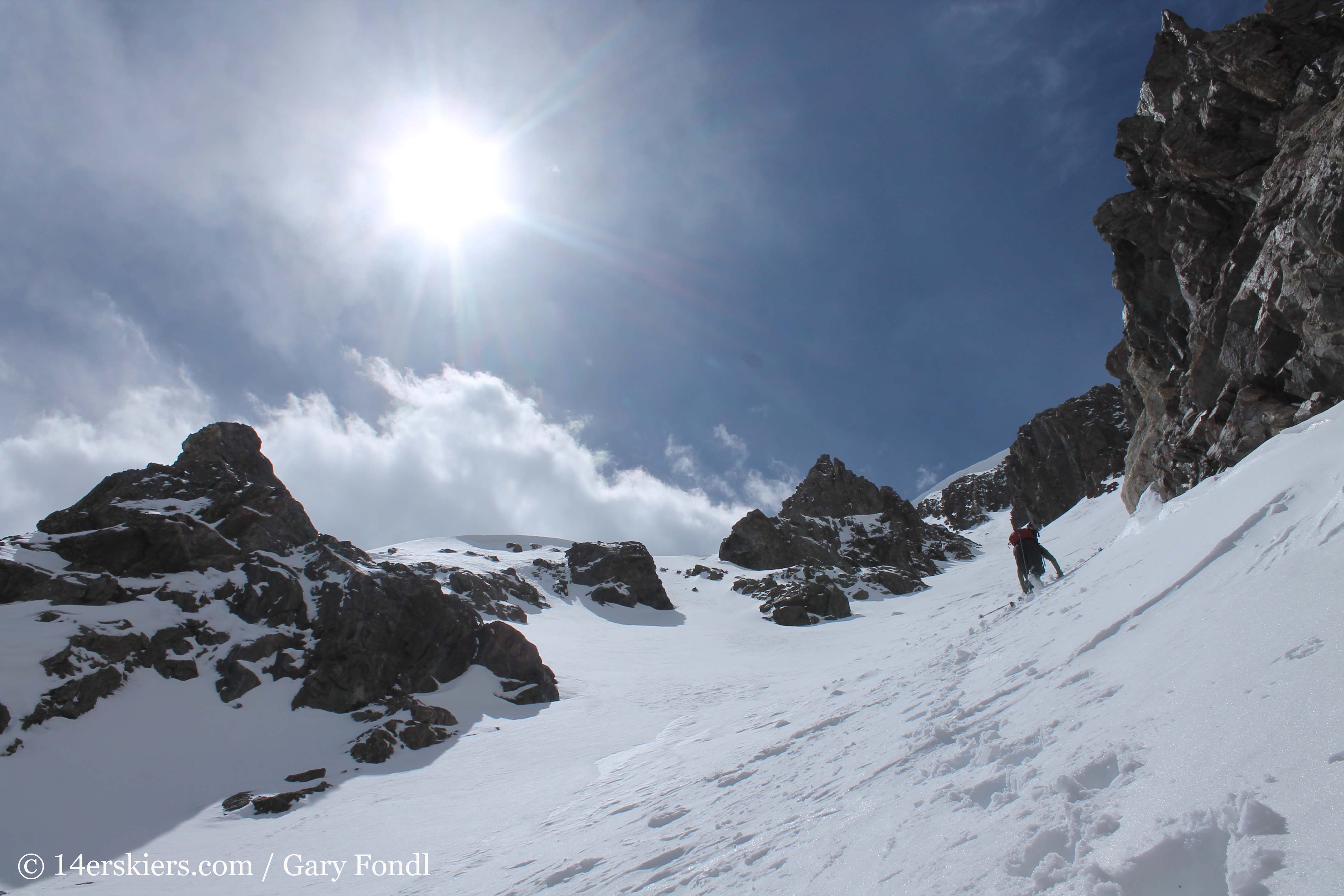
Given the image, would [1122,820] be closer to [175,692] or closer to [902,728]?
[902,728]

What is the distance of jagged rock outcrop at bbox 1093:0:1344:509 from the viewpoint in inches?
509

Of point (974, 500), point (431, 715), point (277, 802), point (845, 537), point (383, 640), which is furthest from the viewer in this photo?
point (974, 500)

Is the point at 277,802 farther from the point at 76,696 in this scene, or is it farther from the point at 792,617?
the point at 792,617

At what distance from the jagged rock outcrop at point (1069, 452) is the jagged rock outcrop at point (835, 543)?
1607 centimetres

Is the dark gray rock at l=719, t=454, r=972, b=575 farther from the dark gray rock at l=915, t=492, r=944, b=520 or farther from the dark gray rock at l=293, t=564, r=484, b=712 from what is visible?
the dark gray rock at l=915, t=492, r=944, b=520

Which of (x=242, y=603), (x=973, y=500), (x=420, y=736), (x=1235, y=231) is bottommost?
(x=420, y=736)

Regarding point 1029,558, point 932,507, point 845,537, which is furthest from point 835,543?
point 932,507

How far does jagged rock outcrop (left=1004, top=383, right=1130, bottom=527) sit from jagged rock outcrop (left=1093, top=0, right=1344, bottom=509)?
267 feet

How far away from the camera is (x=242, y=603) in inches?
980

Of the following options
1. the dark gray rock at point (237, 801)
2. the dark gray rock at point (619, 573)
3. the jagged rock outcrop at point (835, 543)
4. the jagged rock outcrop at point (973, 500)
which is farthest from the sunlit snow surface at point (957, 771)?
the jagged rock outcrop at point (973, 500)

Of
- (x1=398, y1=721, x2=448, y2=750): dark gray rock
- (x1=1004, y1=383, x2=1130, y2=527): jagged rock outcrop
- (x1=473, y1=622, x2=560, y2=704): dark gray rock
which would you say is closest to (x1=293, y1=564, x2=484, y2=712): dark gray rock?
(x1=473, y1=622, x2=560, y2=704): dark gray rock

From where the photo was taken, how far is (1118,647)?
5.69m

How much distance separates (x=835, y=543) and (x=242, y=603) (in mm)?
78133

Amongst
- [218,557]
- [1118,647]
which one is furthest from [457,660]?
[1118,647]
